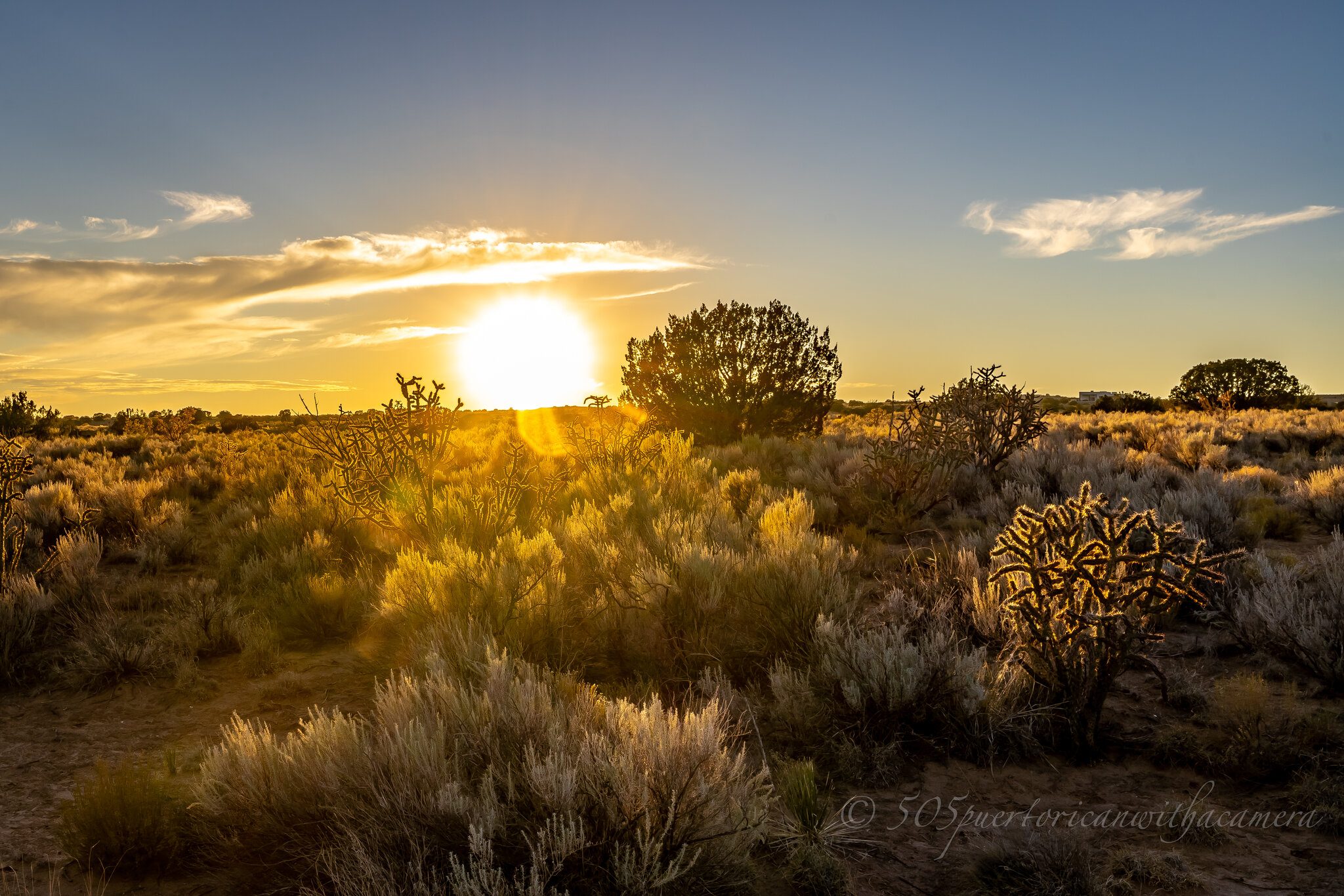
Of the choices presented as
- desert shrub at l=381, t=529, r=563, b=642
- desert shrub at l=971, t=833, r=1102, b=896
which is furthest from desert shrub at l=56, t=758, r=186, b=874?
desert shrub at l=971, t=833, r=1102, b=896

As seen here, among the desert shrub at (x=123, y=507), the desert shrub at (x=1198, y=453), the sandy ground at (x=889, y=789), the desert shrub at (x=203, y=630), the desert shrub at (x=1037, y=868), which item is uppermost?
the desert shrub at (x=1198, y=453)

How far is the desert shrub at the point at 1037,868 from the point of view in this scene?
9.04ft

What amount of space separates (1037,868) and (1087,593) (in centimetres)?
170

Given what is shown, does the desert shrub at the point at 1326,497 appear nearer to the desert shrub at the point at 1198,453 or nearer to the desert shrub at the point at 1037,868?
the desert shrub at the point at 1198,453

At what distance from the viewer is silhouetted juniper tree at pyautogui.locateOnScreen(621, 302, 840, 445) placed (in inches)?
670

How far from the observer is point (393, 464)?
8516 millimetres

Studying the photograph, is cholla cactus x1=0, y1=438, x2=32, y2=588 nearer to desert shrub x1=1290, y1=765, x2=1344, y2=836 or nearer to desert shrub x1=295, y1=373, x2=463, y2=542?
desert shrub x1=295, y1=373, x2=463, y2=542

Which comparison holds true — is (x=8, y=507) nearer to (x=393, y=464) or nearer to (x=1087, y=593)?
(x=393, y=464)

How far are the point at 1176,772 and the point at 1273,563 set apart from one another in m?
4.23

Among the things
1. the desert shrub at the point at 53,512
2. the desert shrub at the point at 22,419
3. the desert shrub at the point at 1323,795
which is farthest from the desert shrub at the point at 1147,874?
the desert shrub at the point at 22,419

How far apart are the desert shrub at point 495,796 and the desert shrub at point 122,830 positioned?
157 mm

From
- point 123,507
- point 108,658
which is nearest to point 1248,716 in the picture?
point 108,658

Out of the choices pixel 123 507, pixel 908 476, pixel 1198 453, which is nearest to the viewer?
pixel 908 476

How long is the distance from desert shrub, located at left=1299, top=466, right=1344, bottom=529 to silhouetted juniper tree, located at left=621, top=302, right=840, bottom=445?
9.37 m
